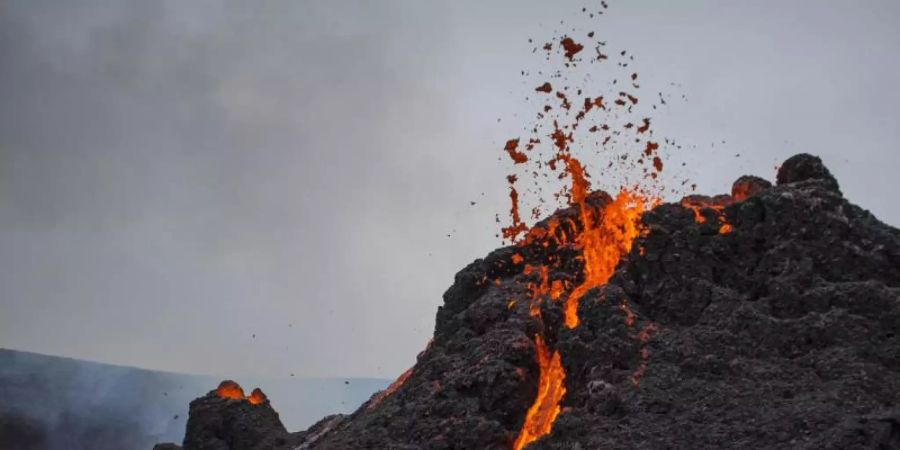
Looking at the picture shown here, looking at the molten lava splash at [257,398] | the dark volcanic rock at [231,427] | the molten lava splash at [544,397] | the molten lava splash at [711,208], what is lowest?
the molten lava splash at [544,397]

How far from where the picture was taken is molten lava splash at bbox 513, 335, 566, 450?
16.7 m

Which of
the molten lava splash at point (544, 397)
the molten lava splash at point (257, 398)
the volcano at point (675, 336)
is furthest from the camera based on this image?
the molten lava splash at point (257, 398)

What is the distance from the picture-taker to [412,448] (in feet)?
56.0

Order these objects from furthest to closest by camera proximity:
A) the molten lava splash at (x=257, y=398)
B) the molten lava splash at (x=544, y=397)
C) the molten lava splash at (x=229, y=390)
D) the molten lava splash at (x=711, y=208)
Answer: the molten lava splash at (x=229, y=390), the molten lava splash at (x=257, y=398), the molten lava splash at (x=711, y=208), the molten lava splash at (x=544, y=397)

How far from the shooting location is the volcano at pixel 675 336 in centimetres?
1452

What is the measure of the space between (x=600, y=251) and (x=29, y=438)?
68913 mm

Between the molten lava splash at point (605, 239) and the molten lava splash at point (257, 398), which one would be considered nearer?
the molten lava splash at point (605, 239)

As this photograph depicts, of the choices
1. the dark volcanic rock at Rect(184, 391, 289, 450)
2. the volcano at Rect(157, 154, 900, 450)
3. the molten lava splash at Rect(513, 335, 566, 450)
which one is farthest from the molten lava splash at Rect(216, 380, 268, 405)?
the molten lava splash at Rect(513, 335, 566, 450)

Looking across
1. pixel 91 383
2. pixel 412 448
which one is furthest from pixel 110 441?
pixel 412 448

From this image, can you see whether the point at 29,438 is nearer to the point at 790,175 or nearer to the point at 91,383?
the point at 91,383

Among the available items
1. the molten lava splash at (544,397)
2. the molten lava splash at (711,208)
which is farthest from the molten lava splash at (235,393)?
the molten lava splash at (711,208)

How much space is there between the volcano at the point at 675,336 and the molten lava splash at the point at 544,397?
5 cm

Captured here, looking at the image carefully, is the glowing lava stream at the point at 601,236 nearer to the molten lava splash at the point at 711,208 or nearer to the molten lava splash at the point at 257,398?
the molten lava splash at the point at 711,208

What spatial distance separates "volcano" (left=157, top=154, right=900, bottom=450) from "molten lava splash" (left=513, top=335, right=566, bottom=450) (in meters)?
0.05
